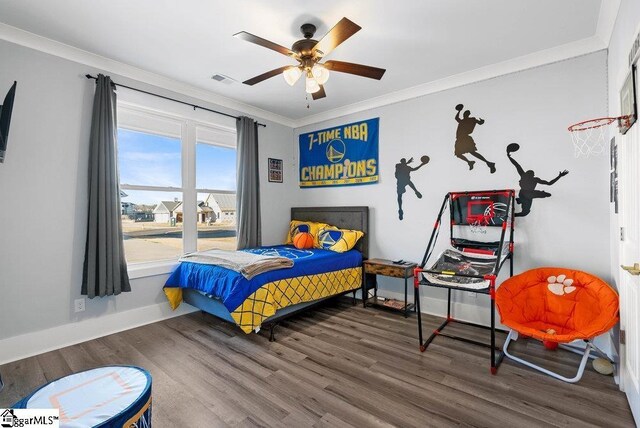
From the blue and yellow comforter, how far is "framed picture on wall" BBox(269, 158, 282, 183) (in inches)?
47.8

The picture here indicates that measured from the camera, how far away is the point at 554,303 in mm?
2531

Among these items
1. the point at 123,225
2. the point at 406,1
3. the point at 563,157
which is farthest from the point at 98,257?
the point at 563,157

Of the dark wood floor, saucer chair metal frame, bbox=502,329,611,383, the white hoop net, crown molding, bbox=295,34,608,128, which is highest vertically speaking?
crown molding, bbox=295,34,608,128

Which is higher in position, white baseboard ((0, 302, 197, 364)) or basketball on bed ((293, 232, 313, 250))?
basketball on bed ((293, 232, 313, 250))

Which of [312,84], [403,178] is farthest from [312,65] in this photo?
[403,178]

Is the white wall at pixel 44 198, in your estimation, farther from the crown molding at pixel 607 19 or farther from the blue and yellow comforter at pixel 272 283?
the crown molding at pixel 607 19

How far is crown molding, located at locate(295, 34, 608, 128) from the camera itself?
2.65 m

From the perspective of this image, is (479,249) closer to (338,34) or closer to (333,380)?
(333,380)

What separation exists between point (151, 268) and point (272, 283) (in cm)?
147

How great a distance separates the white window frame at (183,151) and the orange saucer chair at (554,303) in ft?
10.7

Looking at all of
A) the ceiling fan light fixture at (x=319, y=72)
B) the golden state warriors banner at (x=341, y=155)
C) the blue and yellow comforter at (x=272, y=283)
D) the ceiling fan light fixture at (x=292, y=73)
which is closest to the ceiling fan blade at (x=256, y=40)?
the ceiling fan light fixture at (x=292, y=73)

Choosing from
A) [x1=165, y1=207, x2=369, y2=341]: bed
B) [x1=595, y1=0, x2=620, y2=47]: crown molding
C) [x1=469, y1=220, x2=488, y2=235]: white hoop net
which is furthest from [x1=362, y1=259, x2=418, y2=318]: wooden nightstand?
[x1=595, y1=0, x2=620, y2=47]: crown molding

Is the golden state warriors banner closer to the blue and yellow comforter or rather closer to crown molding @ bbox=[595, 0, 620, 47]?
the blue and yellow comforter

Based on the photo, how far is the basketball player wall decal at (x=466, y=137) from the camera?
10.7 ft
